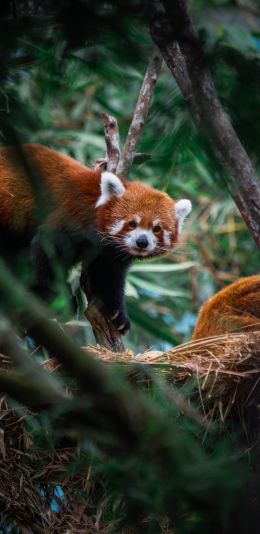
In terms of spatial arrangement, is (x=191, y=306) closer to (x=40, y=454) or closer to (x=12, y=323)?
(x=40, y=454)

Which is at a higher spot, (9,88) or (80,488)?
(9,88)

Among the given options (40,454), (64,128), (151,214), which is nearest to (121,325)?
(151,214)

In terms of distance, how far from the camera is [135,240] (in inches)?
186

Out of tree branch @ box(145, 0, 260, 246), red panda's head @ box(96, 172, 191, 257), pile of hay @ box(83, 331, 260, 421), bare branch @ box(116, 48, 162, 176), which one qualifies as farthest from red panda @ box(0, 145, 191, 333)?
tree branch @ box(145, 0, 260, 246)

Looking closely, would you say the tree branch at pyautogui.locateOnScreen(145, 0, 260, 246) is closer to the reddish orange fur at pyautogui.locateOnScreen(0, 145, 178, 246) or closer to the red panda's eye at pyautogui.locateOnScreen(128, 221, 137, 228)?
the reddish orange fur at pyautogui.locateOnScreen(0, 145, 178, 246)

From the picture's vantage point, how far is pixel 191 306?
923cm

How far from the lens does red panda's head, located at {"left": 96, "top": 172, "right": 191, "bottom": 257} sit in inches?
186

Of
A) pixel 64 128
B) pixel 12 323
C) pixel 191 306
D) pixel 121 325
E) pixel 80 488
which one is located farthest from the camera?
pixel 191 306

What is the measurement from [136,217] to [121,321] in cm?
62

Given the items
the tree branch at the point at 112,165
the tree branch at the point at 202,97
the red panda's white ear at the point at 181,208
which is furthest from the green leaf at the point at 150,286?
the tree branch at the point at 202,97

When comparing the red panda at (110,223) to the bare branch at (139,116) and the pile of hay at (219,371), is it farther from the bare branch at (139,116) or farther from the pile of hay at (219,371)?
the pile of hay at (219,371)

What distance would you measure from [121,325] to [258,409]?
1.24 m

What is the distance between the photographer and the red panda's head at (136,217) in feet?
15.5

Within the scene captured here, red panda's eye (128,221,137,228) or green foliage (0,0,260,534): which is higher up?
green foliage (0,0,260,534)
